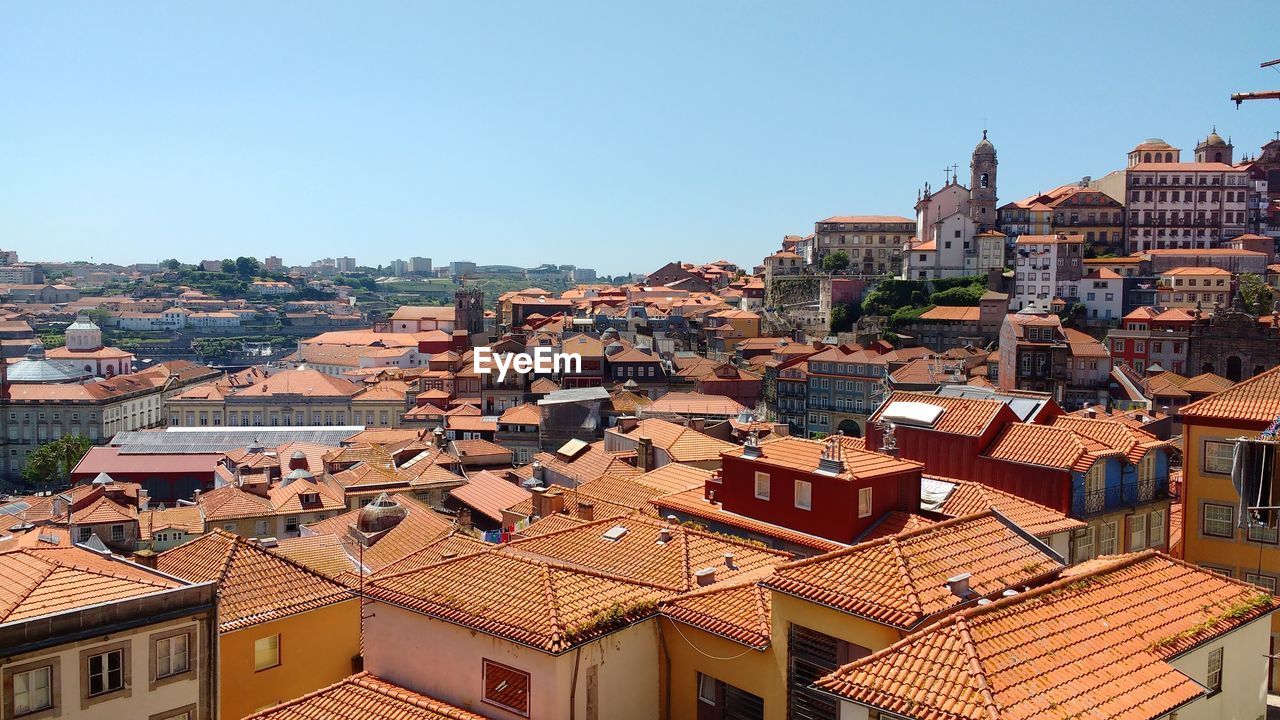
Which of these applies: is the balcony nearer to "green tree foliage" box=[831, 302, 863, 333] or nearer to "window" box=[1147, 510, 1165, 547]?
"window" box=[1147, 510, 1165, 547]

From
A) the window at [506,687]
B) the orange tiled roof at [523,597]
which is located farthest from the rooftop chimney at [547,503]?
the window at [506,687]

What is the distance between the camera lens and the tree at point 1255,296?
69062 millimetres

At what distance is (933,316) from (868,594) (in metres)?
71.3

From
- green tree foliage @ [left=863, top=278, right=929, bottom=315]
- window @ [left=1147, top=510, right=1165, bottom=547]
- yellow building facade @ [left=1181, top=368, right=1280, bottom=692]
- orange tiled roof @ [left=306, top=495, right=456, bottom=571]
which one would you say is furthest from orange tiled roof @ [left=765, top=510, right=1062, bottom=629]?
green tree foliage @ [left=863, top=278, right=929, bottom=315]

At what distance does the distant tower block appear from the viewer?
99062mm

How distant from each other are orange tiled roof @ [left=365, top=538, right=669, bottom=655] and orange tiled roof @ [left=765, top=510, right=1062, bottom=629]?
172cm

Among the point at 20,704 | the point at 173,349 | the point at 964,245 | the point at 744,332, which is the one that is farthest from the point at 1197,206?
the point at 173,349

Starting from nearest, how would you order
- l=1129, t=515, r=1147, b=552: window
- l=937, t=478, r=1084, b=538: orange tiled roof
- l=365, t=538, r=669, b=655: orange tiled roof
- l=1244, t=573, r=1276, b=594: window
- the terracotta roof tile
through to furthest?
l=365, t=538, r=669, b=655: orange tiled roof < the terracotta roof tile < l=937, t=478, r=1084, b=538: orange tiled roof < l=1244, t=573, r=1276, b=594: window < l=1129, t=515, r=1147, b=552: window

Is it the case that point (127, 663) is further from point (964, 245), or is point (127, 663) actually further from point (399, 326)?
point (399, 326)

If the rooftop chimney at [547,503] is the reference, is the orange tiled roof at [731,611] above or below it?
above

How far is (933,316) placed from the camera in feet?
257

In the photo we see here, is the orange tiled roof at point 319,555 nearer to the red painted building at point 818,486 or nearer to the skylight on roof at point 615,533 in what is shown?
the skylight on roof at point 615,533

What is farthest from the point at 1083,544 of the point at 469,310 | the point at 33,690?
the point at 469,310

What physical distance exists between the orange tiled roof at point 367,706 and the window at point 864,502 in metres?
6.29
